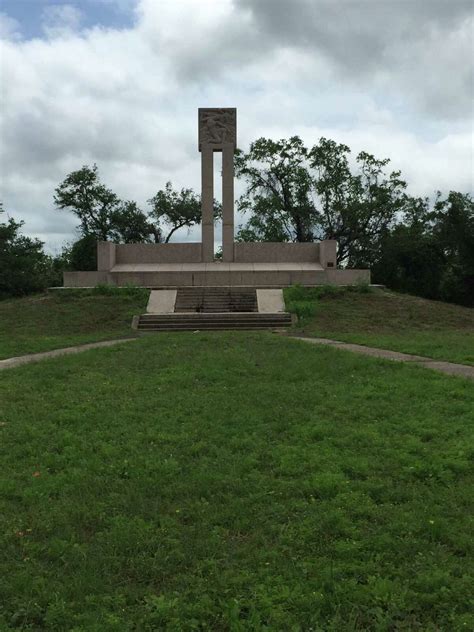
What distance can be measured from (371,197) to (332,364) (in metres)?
29.4

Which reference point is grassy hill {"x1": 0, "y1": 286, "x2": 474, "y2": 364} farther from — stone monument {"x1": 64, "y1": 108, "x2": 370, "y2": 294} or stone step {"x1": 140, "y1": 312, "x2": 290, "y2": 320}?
stone monument {"x1": 64, "y1": 108, "x2": 370, "y2": 294}

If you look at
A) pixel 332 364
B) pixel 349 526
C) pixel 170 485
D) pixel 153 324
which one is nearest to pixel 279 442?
pixel 170 485

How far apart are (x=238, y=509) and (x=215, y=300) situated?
49.5ft

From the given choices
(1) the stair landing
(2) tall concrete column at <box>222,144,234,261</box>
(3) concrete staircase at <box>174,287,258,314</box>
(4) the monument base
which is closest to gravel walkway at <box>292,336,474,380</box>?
(1) the stair landing

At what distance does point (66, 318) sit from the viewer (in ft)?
52.1

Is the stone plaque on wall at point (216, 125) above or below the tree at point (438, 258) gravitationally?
above

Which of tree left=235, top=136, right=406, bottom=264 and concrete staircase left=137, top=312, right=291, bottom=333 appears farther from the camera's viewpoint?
tree left=235, top=136, right=406, bottom=264

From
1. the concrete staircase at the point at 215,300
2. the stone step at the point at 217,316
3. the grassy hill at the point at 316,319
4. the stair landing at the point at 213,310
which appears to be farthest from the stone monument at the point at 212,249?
the stone step at the point at 217,316

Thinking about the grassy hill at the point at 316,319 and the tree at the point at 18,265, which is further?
the tree at the point at 18,265

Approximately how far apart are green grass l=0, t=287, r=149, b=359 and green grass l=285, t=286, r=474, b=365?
16.3 feet

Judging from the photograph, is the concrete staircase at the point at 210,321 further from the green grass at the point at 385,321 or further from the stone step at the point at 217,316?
the green grass at the point at 385,321

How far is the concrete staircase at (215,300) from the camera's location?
56.9 ft

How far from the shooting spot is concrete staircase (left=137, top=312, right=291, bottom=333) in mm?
14992

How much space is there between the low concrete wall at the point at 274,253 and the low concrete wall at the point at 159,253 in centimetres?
190
